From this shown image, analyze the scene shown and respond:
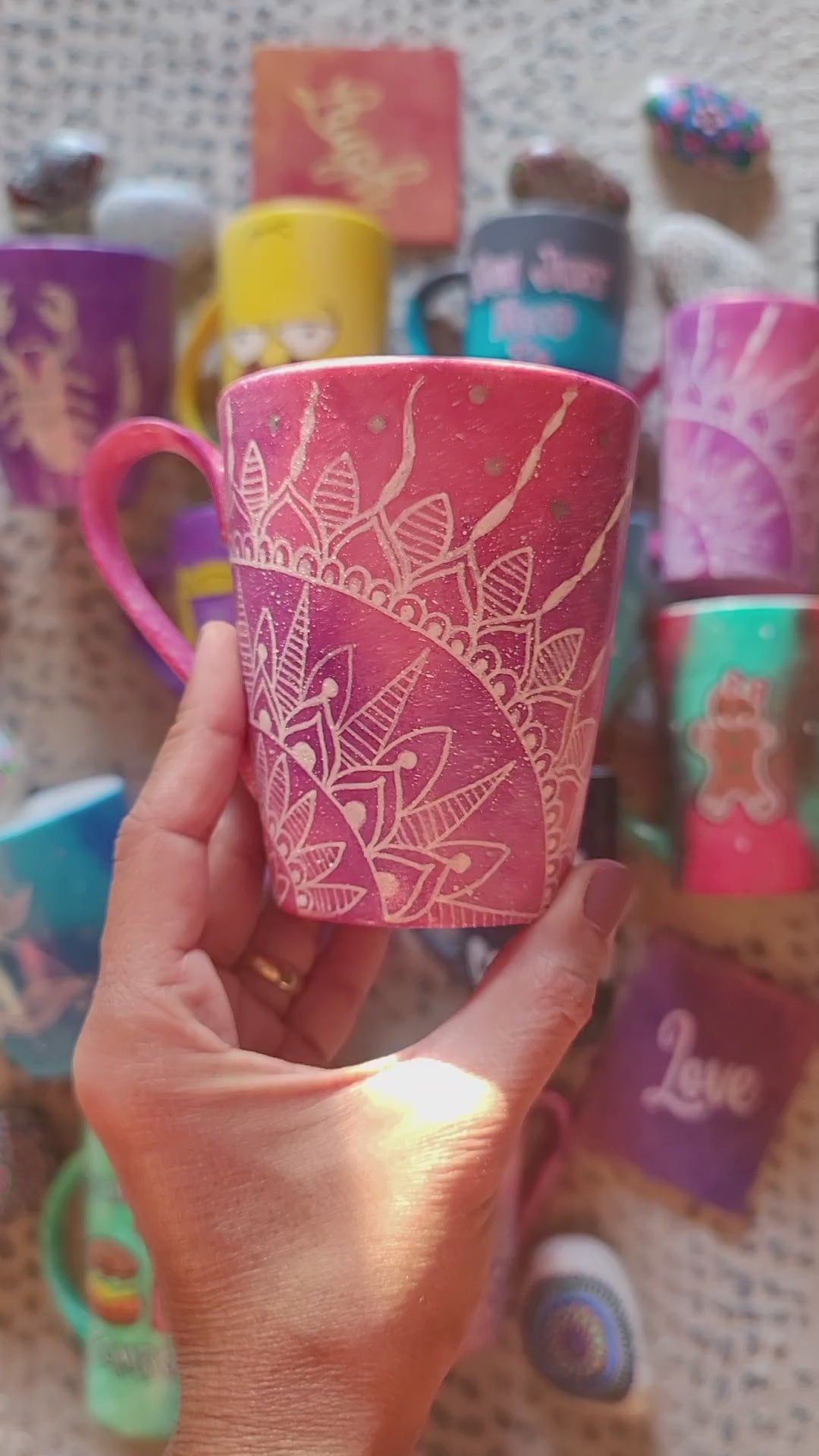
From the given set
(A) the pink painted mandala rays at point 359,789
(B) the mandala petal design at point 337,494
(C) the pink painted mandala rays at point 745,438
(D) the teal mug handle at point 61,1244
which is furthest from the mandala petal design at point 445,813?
(D) the teal mug handle at point 61,1244

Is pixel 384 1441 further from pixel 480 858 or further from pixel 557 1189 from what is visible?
pixel 557 1189

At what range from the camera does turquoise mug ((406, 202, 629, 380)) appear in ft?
2.25

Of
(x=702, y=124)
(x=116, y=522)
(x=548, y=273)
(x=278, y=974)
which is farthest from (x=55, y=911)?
(x=702, y=124)

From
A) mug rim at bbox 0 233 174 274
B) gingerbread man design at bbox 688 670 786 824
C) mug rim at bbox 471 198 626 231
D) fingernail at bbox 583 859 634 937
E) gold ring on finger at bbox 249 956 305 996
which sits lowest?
gold ring on finger at bbox 249 956 305 996

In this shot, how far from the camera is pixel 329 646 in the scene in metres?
0.43

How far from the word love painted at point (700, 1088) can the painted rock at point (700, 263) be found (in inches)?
18.9

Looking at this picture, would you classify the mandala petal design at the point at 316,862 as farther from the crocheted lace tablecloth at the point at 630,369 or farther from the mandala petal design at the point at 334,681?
the crocheted lace tablecloth at the point at 630,369

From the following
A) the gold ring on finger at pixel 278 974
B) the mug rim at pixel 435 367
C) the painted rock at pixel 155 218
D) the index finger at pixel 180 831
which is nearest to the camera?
the mug rim at pixel 435 367

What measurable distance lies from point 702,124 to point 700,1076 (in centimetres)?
62

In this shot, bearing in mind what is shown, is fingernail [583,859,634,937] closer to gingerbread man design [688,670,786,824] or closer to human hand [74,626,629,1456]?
human hand [74,626,629,1456]

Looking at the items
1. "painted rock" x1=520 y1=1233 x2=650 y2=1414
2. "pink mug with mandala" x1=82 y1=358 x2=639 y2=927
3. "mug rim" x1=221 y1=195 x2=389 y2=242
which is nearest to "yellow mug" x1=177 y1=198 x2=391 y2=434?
"mug rim" x1=221 y1=195 x2=389 y2=242

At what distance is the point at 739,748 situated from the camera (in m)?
0.68

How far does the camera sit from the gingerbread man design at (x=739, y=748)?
67 cm

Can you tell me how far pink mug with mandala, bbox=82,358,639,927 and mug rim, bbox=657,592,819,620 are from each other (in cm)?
23
